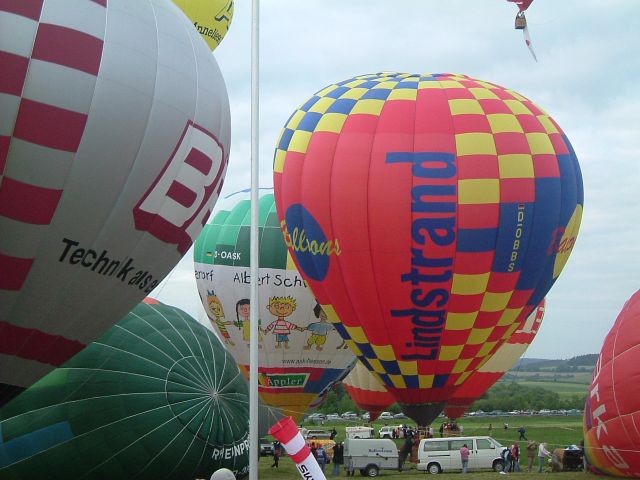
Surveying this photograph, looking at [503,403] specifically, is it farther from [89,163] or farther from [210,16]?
[89,163]

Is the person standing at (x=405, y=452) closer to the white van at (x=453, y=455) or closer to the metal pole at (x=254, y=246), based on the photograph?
the white van at (x=453, y=455)

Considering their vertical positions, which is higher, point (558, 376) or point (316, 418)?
point (558, 376)

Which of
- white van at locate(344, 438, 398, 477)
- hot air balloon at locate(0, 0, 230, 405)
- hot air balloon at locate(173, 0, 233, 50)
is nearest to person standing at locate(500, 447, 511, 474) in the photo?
white van at locate(344, 438, 398, 477)

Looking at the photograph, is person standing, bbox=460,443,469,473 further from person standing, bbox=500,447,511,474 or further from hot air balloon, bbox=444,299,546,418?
hot air balloon, bbox=444,299,546,418

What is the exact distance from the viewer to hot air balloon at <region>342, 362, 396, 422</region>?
25.0 m

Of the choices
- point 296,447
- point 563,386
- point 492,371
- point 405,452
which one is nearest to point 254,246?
point 296,447

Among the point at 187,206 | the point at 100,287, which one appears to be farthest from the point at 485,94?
the point at 100,287

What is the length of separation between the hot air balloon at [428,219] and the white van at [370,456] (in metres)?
2.31

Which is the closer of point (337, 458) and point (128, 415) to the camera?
point (128, 415)

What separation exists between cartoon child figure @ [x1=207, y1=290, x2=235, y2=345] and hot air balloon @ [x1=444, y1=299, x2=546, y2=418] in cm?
554

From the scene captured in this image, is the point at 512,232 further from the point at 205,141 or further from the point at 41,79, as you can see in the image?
the point at 41,79

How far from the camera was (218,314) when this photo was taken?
18.8 meters

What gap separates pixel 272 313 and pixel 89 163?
32.8 feet

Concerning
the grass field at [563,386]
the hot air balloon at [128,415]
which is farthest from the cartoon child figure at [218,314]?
the grass field at [563,386]
